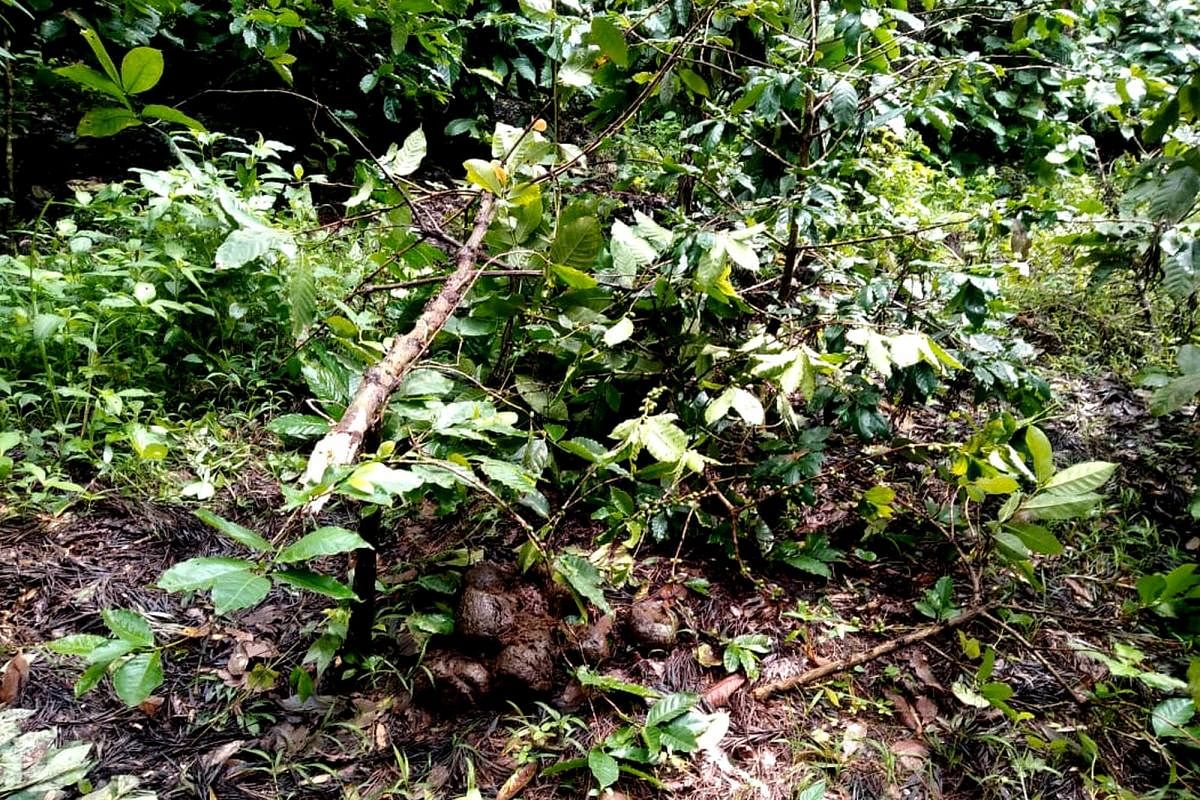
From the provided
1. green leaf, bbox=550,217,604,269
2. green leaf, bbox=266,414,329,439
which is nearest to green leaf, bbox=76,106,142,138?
green leaf, bbox=266,414,329,439

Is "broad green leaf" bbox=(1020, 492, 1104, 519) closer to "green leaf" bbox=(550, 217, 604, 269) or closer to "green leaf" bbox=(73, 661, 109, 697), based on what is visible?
"green leaf" bbox=(550, 217, 604, 269)

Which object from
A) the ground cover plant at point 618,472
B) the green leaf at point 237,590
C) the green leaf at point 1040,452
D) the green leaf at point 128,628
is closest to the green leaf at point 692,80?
the ground cover plant at point 618,472

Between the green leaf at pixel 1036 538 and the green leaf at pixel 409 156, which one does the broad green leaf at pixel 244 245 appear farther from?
the green leaf at pixel 1036 538

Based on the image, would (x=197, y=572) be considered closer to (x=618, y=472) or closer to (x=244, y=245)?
(x=244, y=245)

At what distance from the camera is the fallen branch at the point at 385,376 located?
3.63 feet

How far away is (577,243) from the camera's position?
6.39ft

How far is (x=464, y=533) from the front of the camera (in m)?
2.07

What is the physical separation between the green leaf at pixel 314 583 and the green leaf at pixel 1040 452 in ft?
5.12

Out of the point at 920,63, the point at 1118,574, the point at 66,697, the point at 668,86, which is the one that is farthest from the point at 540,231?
the point at 1118,574

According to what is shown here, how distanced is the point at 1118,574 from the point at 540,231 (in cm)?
196

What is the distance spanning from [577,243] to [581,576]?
917mm

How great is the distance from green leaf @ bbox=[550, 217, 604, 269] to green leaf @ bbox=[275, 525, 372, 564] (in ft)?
3.78

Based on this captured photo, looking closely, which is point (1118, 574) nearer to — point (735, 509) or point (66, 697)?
point (735, 509)

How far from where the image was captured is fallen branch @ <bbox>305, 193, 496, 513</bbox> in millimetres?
1105
